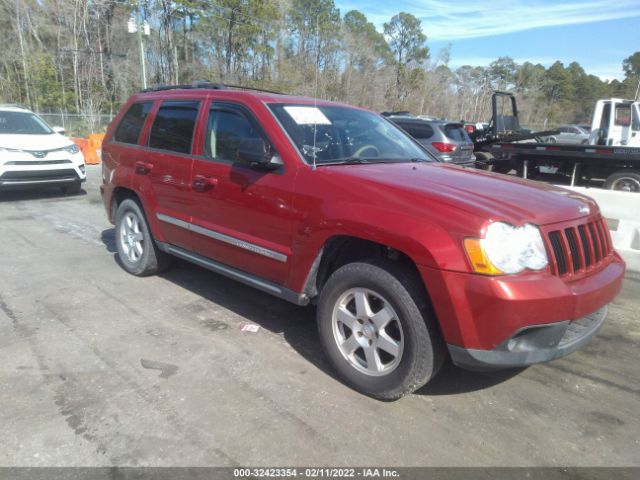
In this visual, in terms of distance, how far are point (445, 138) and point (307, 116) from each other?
8.56 m

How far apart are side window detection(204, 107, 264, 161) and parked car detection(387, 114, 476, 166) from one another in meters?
8.06

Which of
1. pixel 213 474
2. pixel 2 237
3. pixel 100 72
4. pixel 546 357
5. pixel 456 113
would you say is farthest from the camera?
pixel 456 113

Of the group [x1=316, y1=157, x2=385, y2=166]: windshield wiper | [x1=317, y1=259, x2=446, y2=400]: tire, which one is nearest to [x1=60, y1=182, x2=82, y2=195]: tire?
[x1=316, y1=157, x2=385, y2=166]: windshield wiper

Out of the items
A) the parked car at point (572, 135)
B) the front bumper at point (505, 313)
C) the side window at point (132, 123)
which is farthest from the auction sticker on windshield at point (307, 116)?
the parked car at point (572, 135)

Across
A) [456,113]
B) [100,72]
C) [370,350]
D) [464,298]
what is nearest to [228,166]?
[370,350]

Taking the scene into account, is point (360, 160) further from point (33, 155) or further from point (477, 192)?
point (33, 155)

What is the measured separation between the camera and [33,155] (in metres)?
8.76

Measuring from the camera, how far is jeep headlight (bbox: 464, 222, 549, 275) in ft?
8.03

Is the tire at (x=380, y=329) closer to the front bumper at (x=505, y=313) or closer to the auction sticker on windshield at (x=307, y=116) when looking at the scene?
the front bumper at (x=505, y=313)

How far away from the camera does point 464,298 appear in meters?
2.47

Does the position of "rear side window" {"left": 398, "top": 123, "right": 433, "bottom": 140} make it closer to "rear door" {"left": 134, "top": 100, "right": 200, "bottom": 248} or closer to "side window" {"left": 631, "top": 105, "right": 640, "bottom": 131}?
"side window" {"left": 631, "top": 105, "right": 640, "bottom": 131}

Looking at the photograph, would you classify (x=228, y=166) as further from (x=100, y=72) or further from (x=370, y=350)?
(x=100, y=72)

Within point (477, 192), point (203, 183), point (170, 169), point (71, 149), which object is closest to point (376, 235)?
point (477, 192)

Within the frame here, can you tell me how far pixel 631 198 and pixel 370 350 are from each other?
551cm
